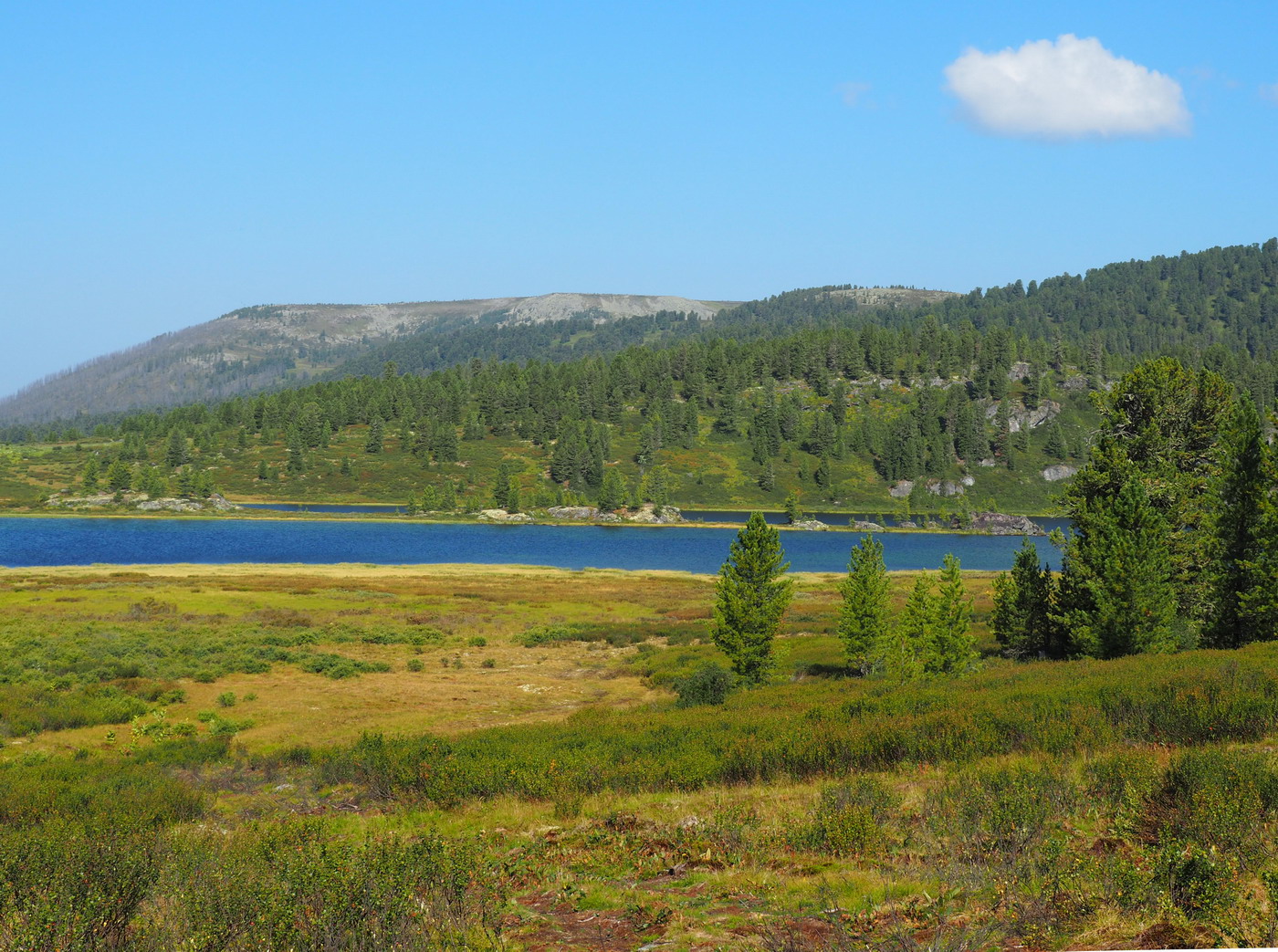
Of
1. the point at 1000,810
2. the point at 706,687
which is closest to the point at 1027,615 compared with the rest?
the point at 706,687

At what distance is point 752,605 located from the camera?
36.2 meters

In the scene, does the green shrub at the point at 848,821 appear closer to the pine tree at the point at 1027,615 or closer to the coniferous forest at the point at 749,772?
the coniferous forest at the point at 749,772

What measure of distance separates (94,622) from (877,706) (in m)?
49.2

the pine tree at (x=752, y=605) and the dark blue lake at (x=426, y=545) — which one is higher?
the pine tree at (x=752, y=605)

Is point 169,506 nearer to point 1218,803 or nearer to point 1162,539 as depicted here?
point 1162,539

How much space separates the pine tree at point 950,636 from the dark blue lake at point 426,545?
3368 inches

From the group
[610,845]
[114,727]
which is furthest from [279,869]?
[114,727]

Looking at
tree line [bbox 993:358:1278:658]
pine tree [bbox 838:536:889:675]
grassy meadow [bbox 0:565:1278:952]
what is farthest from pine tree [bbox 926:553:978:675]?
grassy meadow [bbox 0:565:1278:952]

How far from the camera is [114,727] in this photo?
3003cm

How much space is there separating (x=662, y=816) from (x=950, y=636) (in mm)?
24353

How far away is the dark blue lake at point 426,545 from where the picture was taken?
403ft

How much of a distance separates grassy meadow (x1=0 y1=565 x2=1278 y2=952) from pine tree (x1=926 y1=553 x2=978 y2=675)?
15.3 ft

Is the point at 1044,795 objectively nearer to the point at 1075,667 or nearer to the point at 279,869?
the point at 279,869

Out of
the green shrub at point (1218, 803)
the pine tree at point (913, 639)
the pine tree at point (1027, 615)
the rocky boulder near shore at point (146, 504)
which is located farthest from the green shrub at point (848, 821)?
the rocky boulder near shore at point (146, 504)
